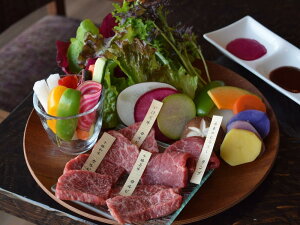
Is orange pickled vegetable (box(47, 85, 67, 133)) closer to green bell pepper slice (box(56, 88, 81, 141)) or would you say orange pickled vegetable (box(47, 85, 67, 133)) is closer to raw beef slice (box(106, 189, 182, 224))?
green bell pepper slice (box(56, 88, 81, 141))

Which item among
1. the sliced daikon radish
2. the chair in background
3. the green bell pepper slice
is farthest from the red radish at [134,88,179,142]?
the chair in background

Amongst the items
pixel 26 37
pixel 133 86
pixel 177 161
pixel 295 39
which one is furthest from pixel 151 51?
pixel 26 37

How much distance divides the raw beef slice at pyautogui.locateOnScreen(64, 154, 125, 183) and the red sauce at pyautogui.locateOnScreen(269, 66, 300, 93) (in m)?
0.76

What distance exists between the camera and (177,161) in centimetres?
111

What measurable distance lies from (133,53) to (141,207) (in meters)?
0.57

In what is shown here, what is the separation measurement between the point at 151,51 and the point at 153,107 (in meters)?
0.19

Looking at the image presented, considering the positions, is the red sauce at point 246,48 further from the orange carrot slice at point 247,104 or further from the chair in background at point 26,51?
the chair in background at point 26,51

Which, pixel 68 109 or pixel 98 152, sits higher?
pixel 68 109

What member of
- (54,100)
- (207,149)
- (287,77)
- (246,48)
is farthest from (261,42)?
(54,100)

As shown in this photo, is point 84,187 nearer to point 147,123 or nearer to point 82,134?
point 82,134

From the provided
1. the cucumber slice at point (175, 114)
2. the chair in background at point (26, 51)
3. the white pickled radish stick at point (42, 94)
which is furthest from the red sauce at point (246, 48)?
the white pickled radish stick at point (42, 94)

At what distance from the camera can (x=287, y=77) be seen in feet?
5.33

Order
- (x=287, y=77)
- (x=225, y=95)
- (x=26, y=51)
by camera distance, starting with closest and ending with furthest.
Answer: (x=225, y=95) → (x=287, y=77) → (x=26, y=51)

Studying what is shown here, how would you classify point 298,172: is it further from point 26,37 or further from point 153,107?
point 26,37
